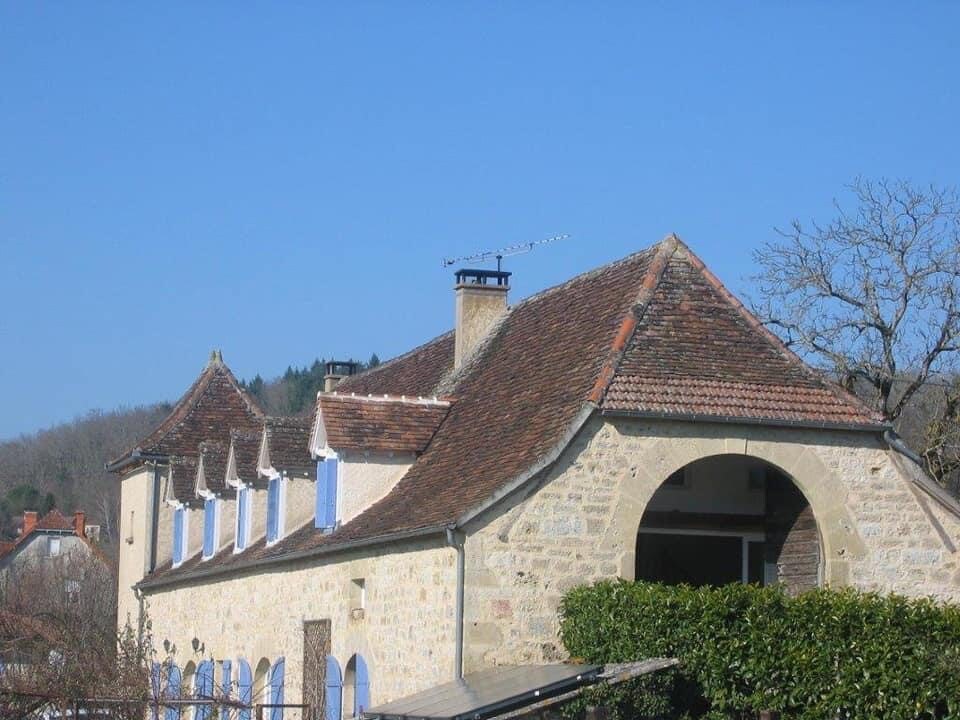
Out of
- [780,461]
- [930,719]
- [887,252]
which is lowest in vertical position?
[930,719]

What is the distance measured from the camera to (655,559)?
21969 mm

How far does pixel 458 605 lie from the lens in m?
17.1

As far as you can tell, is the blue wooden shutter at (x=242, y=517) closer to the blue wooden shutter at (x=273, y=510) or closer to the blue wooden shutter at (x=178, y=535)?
the blue wooden shutter at (x=273, y=510)

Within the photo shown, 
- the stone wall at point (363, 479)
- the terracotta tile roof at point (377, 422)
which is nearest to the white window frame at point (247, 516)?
the terracotta tile roof at point (377, 422)

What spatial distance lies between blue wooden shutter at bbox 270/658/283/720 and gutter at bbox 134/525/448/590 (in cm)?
142

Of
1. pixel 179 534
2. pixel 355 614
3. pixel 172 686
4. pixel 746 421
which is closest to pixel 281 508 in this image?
pixel 355 614

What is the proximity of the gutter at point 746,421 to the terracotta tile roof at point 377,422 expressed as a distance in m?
4.37

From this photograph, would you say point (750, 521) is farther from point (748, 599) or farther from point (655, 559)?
point (748, 599)

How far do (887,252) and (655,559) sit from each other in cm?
975

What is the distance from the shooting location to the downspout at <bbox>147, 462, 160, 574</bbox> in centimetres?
3184

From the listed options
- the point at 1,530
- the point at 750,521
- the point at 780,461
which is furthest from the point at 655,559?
the point at 1,530

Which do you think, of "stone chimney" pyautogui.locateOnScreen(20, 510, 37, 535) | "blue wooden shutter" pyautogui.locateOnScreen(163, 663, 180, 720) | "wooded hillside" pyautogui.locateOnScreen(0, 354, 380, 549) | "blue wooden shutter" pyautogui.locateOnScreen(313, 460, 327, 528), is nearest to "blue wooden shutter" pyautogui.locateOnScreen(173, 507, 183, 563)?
"blue wooden shutter" pyautogui.locateOnScreen(163, 663, 180, 720)

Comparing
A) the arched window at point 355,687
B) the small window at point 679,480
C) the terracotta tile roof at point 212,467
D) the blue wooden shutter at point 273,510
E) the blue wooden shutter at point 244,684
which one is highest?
the terracotta tile roof at point 212,467

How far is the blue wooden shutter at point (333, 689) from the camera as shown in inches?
810
